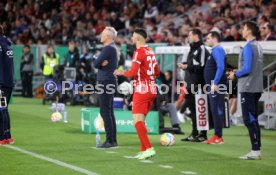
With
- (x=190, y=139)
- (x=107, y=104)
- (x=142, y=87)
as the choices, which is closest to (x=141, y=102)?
(x=142, y=87)

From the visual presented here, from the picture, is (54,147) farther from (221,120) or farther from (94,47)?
(94,47)

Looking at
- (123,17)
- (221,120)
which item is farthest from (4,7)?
(221,120)

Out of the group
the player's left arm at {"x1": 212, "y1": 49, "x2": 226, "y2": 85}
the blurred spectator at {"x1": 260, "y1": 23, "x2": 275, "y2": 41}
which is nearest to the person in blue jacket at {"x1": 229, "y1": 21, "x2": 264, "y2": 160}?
the player's left arm at {"x1": 212, "y1": 49, "x2": 226, "y2": 85}

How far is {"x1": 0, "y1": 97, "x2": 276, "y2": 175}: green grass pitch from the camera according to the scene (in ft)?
36.5

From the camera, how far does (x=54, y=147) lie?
13.9 m

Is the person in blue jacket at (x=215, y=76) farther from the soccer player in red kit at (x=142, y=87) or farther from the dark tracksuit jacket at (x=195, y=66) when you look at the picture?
the soccer player in red kit at (x=142, y=87)

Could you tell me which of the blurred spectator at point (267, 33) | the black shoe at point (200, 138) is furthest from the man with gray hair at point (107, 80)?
the blurred spectator at point (267, 33)

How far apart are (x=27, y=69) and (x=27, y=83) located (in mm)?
Result: 709

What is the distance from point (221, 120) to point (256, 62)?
9.81 ft

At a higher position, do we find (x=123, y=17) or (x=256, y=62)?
(x=123, y=17)

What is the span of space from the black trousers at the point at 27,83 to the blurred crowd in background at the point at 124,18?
174 cm

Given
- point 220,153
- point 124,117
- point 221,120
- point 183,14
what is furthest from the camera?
point 183,14

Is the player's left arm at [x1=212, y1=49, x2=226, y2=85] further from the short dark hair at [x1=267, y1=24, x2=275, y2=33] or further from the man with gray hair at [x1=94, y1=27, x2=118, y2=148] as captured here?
the short dark hair at [x1=267, y1=24, x2=275, y2=33]

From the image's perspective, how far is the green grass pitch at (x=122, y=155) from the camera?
11.1 meters
